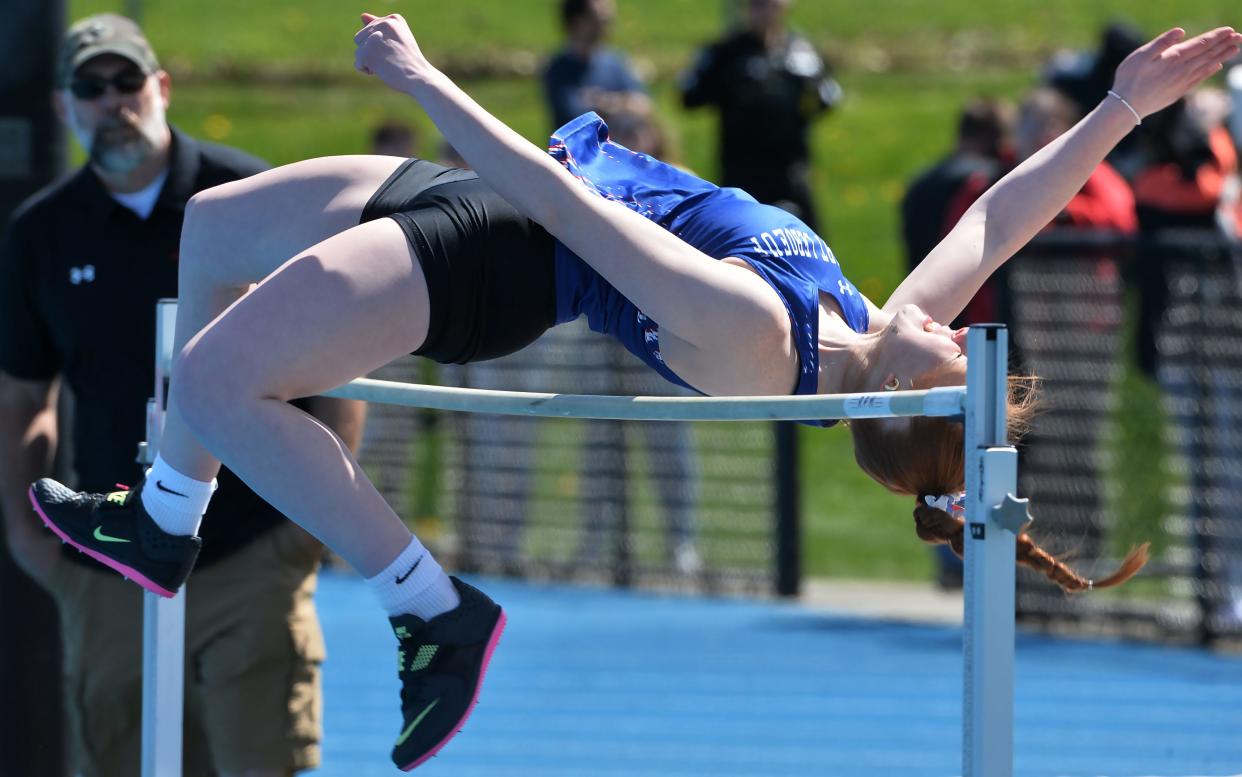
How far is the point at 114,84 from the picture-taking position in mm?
4508

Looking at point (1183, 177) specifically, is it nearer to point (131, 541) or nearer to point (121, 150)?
point (121, 150)

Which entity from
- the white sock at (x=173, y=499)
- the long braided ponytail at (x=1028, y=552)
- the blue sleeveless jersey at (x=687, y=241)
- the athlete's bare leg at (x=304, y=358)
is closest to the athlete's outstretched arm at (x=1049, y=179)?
the blue sleeveless jersey at (x=687, y=241)

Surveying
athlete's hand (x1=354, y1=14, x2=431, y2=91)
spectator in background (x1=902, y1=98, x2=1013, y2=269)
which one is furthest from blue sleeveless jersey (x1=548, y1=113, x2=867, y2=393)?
spectator in background (x1=902, y1=98, x2=1013, y2=269)

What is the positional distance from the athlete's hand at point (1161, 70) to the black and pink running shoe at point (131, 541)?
1.99 meters

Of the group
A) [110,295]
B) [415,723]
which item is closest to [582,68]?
[110,295]

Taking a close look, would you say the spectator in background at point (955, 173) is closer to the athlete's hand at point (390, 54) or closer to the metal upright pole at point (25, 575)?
the metal upright pole at point (25, 575)

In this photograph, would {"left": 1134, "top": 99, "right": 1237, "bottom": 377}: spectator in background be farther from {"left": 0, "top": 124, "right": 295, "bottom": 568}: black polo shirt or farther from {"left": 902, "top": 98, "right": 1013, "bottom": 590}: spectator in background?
{"left": 0, "top": 124, "right": 295, "bottom": 568}: black polo shirt

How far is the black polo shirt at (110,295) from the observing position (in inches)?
176

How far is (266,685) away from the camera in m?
4.48

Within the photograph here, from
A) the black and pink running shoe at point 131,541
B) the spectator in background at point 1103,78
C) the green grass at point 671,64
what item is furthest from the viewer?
the green grass at point 671,64

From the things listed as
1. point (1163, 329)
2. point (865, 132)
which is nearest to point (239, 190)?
point (1163, 329)

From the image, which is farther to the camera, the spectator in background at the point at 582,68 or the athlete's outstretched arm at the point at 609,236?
the spectator in background at the point at 582,68

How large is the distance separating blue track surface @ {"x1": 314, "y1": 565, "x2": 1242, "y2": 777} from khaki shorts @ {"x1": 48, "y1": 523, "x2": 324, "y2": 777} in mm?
1307

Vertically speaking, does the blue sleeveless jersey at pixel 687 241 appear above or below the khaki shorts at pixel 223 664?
above
